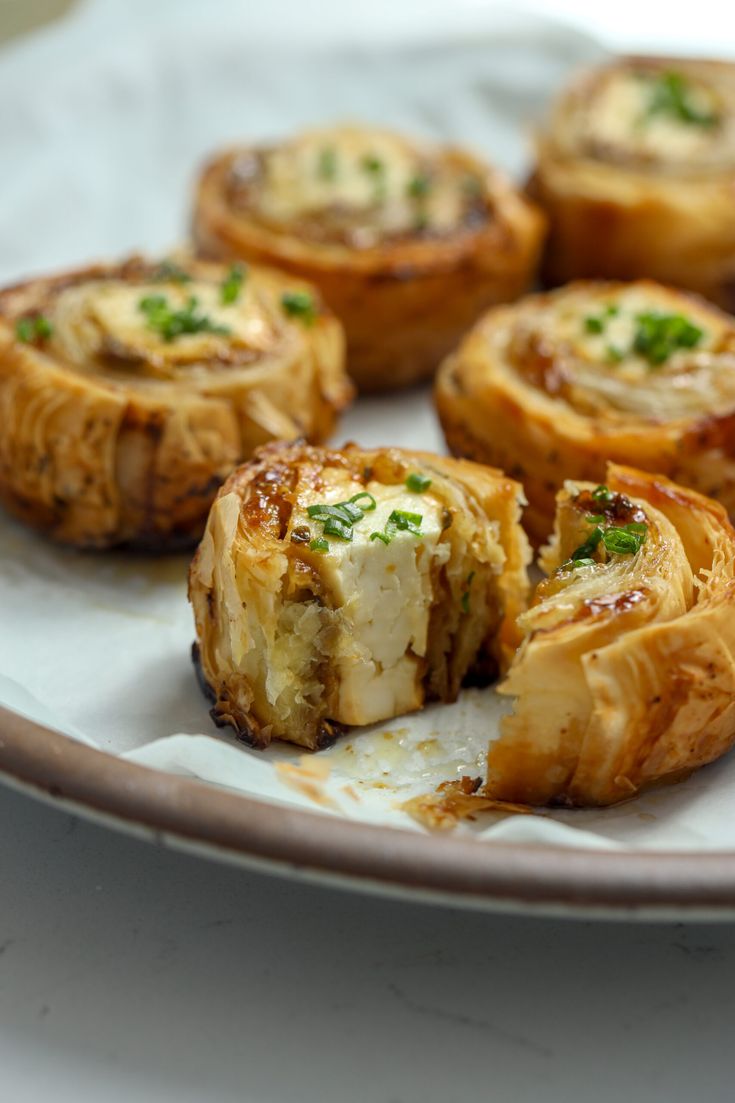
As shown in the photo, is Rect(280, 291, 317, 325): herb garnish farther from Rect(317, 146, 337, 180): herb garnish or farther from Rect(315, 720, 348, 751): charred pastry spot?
Rect(315, 720, 348, 751): charred pastry spot

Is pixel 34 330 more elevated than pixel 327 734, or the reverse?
pixel 34 330

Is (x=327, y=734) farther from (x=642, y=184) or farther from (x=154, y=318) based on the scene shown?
(x=642, y=184)

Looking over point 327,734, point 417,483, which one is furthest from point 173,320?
point 327,734

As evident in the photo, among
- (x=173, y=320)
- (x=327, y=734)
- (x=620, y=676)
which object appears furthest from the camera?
(x=173, y=320)

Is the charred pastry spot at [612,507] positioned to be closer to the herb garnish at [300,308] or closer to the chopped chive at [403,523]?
the chopped chive at [403,523]

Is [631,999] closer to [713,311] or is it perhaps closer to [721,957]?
[721,957]
